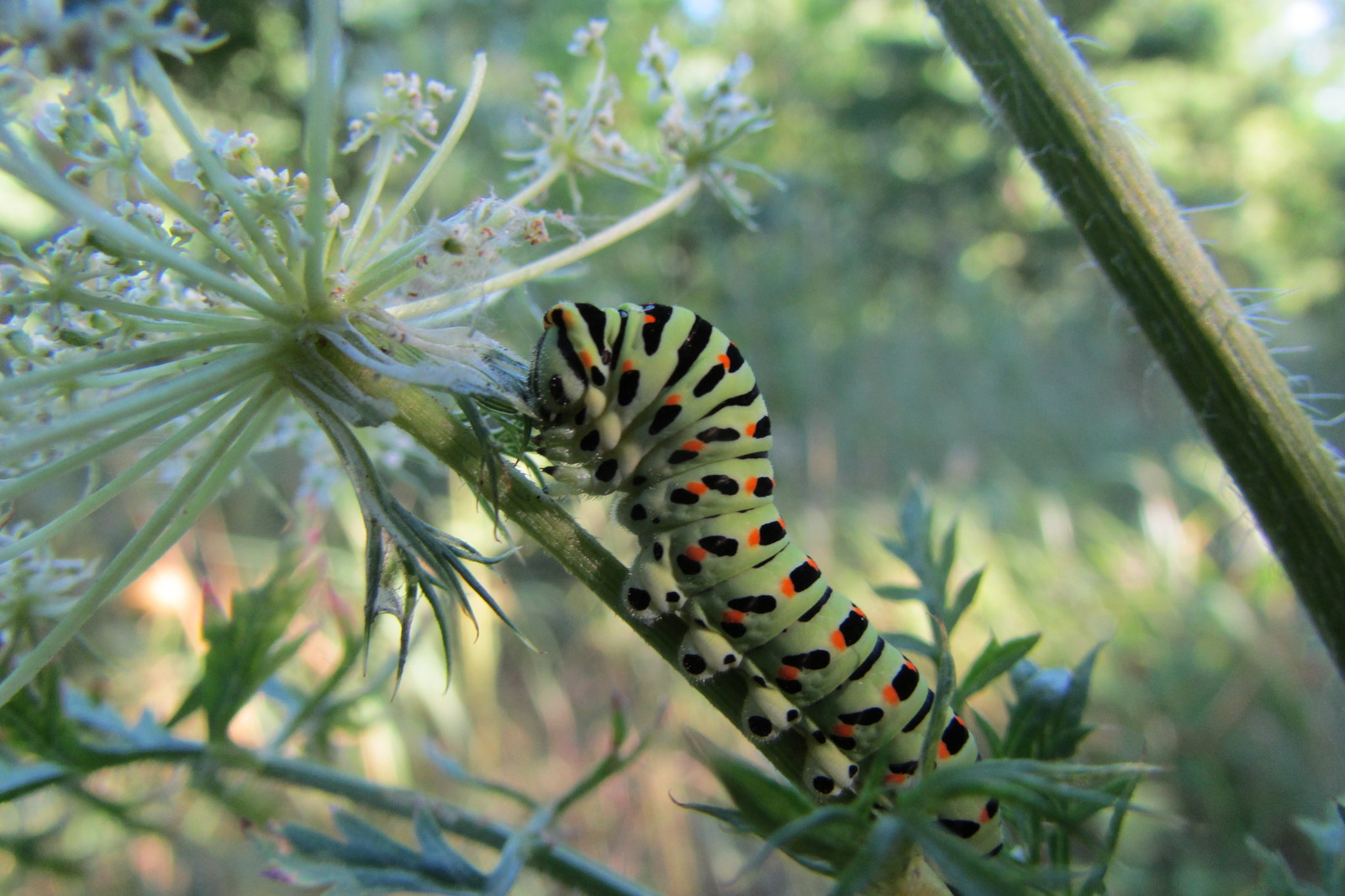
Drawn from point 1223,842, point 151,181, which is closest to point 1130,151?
point 151,181

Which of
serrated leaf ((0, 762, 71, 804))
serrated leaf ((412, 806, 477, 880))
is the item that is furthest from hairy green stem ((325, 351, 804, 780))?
serrated leaf ((0, 762, 71, 804))

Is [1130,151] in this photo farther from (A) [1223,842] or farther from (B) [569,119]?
(A) [1223,842]

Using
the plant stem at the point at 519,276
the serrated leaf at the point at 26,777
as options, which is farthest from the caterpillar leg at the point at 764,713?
the serrated leaf at the point at 26,777

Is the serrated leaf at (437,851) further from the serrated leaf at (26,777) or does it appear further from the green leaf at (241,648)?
the serrated leaf at (26,777)

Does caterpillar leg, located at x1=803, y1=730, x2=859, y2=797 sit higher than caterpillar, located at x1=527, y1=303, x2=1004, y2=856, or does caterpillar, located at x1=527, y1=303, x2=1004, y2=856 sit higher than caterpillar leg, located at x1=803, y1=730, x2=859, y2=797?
caterpillar, located at x1=527, y1=303, x2=1004, y2=856

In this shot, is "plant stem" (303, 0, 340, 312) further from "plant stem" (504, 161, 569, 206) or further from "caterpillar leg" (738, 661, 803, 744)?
"caterpillar leg" (738, 661, 803, 744)

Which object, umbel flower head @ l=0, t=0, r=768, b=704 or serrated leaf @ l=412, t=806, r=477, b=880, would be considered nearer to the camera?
Answer: umbel flower head @ l=0, t=0, r=768, b=704
